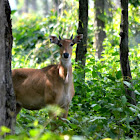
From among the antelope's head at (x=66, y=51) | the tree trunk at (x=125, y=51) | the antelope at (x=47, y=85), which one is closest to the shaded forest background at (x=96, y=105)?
the tree trunk at (x=125, y=51)

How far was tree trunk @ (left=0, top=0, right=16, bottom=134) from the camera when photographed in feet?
15.8

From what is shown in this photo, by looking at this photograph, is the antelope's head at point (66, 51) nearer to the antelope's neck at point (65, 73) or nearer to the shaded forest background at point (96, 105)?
the antelope's neck at point (65, 73)

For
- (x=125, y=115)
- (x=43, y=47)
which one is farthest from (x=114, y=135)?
(x=43, y=47)

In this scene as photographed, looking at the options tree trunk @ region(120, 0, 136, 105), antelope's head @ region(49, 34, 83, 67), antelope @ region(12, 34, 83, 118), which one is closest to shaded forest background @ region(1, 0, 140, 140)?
tree trunk @ region(120, 0, 136, 105)

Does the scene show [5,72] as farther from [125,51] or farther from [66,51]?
[66,51]

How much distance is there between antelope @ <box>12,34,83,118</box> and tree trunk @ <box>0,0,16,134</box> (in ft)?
8.47

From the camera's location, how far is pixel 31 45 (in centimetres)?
1770

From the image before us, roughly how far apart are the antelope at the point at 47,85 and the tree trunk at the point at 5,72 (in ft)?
8.47

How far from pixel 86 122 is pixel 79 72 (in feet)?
9.66

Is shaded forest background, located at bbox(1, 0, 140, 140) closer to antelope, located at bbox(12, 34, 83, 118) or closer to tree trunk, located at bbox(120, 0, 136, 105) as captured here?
tree trunk, located at bbox(120, 0, 136, 105)

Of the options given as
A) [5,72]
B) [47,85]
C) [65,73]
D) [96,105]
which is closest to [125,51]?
[96,105]

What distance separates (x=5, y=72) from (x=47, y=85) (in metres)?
2.84

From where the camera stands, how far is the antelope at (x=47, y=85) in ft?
24.6

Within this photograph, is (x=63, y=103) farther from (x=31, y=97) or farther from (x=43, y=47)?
(x=43, y=47)
